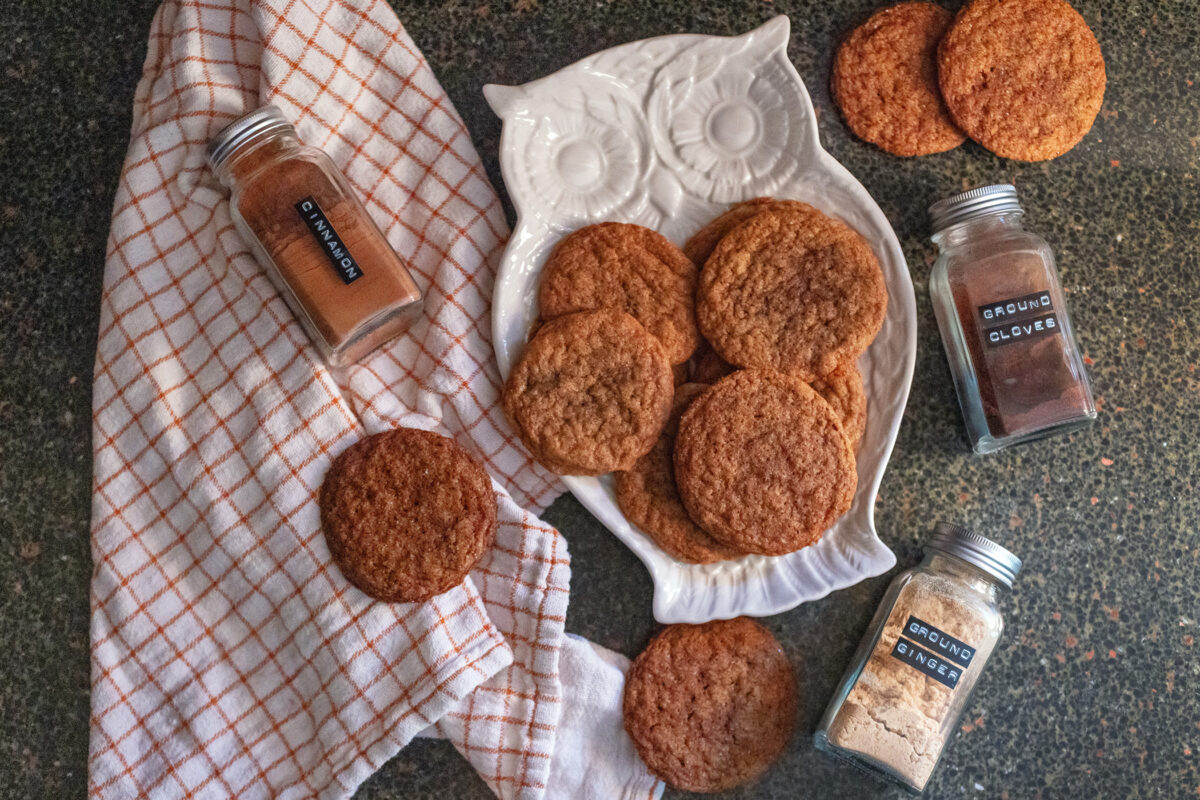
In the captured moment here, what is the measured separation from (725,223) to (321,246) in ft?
1.76

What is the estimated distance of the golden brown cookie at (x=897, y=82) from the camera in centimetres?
127

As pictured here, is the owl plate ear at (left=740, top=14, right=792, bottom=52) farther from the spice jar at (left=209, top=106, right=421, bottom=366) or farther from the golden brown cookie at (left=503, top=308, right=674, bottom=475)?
the spice jar at (left=209, top=106, right=421, bottom=366)

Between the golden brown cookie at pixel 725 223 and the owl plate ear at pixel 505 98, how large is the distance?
0.30 metres

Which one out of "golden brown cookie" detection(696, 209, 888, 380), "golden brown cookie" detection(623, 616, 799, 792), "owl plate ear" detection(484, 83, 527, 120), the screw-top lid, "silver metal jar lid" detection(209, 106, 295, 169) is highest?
"silver metal jar lid" detection(209, 106, 295, 169)

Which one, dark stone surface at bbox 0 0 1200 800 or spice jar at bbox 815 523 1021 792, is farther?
dark stone surface at bbox 0 0 1200 800

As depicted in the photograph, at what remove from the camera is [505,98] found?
1.17 meters

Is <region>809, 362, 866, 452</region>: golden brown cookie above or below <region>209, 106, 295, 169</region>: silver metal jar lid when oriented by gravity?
below

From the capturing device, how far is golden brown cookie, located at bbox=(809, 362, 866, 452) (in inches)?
46.1

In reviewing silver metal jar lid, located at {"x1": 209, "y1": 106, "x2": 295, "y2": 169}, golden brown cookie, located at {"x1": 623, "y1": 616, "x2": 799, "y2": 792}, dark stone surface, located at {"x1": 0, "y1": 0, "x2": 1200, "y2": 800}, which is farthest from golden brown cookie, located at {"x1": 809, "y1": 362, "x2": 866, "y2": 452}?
silver metal jar lid, located at {"x1": 209, "y1": 106, "x2": 295, "y2": 169}

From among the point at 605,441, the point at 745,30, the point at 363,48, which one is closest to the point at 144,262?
the point at 363,48

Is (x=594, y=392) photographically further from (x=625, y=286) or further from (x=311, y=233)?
(x=311, y=233)

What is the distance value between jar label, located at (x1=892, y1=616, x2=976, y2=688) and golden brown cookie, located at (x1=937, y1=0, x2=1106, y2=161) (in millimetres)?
699

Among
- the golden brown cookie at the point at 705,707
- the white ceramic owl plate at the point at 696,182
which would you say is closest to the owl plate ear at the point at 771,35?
the white ceramic owl plate at the point at 696,182

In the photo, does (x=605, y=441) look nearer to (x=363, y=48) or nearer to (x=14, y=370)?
(x=363, y=48)
